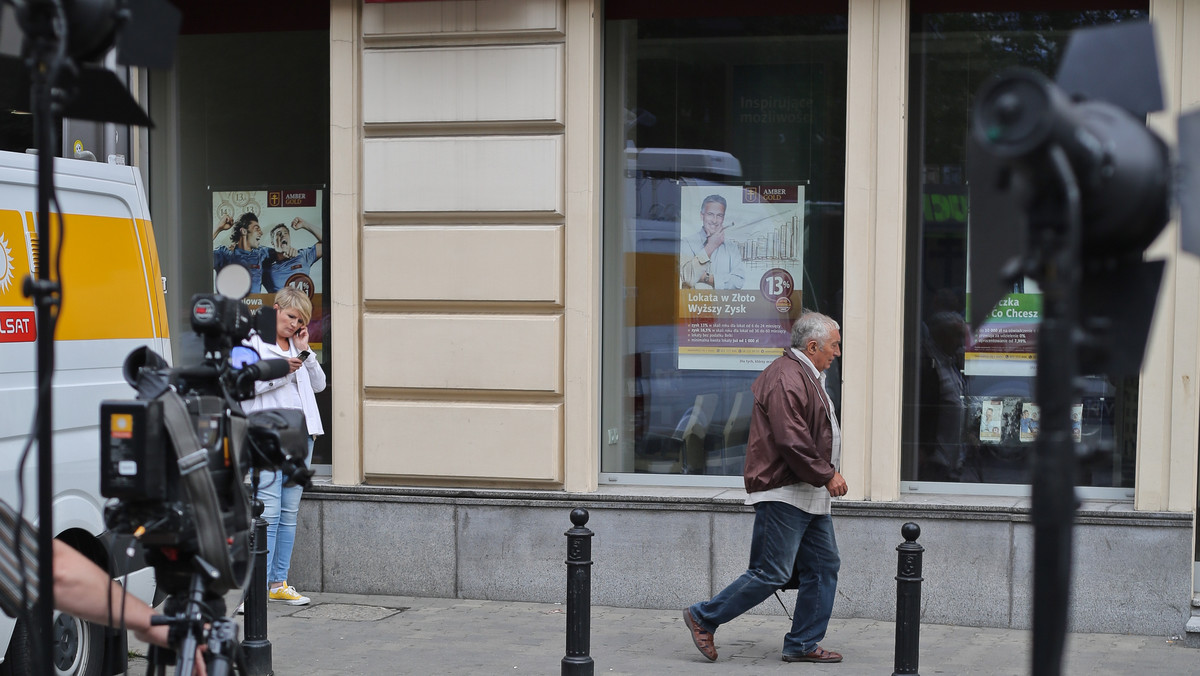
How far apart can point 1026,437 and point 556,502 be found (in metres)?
3.05

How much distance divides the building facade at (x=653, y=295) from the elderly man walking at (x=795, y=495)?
111cm

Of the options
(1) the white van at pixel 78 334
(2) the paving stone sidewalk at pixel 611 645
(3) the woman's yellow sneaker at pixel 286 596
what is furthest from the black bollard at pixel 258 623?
(3) the woman's yellow sneaker at pixel 286 596

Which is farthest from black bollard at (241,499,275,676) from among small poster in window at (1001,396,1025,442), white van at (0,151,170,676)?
small poster in window at (1001,396,1025,442)

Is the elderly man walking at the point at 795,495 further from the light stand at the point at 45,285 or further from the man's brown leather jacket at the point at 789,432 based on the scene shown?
the light stand at the point at 45,285

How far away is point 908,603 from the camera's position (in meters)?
A: 5.90

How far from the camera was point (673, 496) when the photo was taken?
8258 millimetres

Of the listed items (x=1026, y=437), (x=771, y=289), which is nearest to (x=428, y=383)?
(x=771, y=289)

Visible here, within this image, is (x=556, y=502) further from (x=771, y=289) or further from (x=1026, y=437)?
(x=1026, y=437)

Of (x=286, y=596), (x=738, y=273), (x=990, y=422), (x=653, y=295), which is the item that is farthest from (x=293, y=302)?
(x=990, y=422)

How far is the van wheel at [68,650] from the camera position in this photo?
18.1 feet

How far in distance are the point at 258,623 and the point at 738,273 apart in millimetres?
3901

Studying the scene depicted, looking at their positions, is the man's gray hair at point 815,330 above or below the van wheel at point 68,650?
above

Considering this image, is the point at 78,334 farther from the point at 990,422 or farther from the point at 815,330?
the point at 990,422

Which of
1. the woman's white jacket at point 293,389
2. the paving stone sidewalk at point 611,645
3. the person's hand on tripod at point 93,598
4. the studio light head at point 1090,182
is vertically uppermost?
the studio light head at point 1090,182
